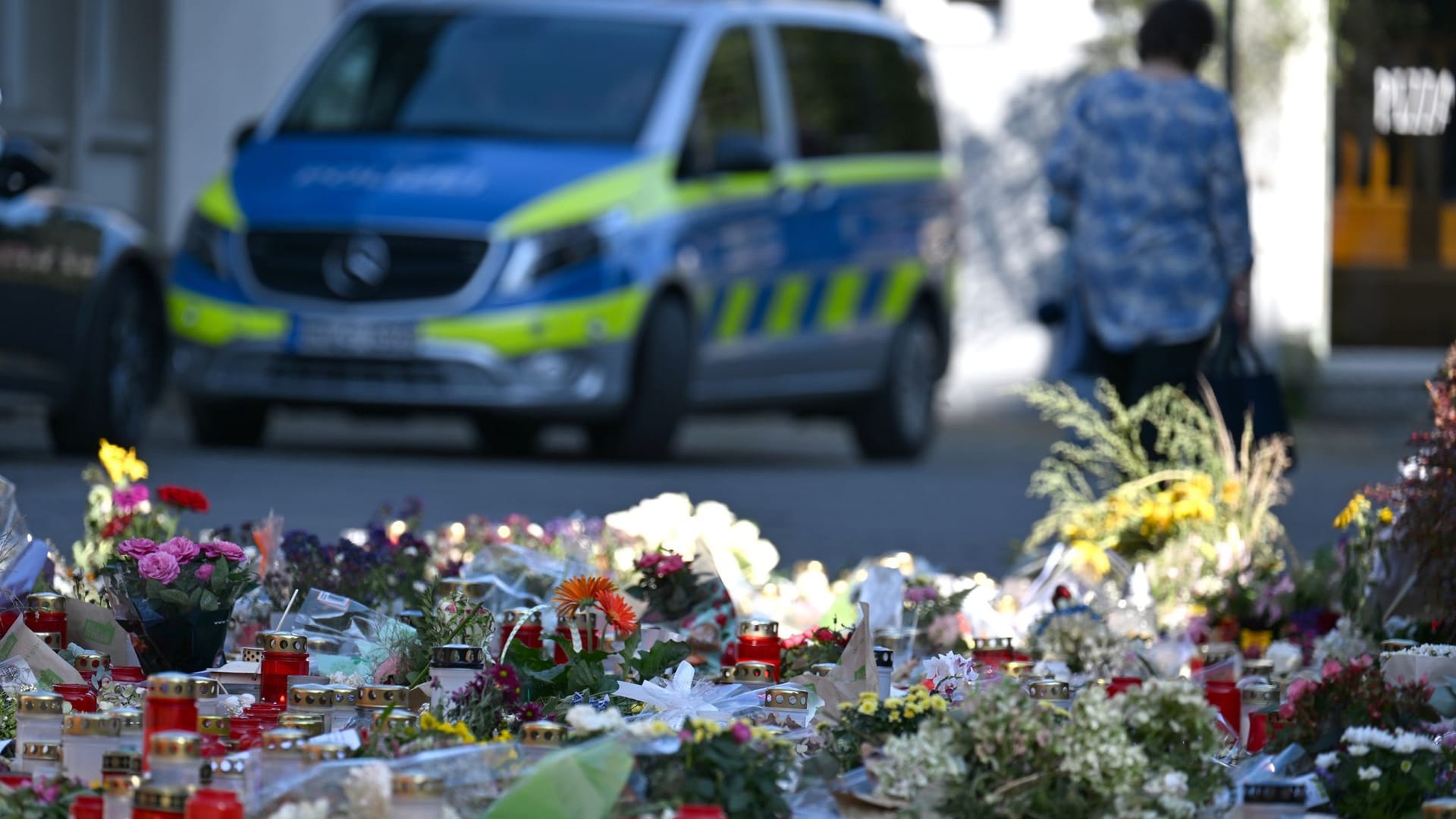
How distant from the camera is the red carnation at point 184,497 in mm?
5684

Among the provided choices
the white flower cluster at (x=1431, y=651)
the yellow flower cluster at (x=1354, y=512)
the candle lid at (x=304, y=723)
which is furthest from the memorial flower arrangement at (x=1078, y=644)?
the candle lid at (x=304, y=723)

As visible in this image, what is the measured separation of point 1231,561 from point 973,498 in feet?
18.2

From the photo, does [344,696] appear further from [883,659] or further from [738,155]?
[738,155]

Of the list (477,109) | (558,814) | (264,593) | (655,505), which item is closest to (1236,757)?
(558,814)

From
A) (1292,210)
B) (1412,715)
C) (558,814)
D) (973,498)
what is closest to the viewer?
(558,814)

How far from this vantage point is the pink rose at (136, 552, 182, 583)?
4398mm

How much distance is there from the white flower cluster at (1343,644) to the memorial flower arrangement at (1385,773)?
1416 millimetres

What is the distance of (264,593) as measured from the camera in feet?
17.5

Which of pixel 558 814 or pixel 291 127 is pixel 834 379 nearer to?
pixel 291 127

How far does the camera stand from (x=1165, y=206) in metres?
7.78

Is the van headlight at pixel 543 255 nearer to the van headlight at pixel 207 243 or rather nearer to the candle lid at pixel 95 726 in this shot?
the van headlight at pixel 207 243

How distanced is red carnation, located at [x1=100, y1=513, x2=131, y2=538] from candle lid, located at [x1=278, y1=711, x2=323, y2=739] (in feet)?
6.31

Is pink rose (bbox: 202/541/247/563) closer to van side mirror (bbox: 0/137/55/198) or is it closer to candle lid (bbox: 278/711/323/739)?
candle lid (bbox: 278/711/323/739)

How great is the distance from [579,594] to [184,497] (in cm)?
135
